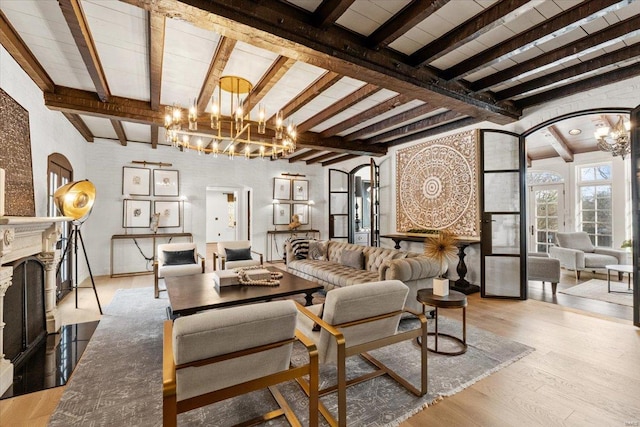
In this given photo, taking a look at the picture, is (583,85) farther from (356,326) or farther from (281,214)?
(281,214)

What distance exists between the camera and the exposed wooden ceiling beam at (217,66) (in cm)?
257

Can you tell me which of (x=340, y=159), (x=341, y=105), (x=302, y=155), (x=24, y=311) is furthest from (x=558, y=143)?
(x=24, y=311)

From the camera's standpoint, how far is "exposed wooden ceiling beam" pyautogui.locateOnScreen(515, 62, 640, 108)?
10.6ft

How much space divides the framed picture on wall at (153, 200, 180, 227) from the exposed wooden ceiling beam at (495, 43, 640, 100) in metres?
6.63

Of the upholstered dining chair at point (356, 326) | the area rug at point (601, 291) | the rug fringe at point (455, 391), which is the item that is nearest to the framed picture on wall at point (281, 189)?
the upholstered dining chair at point (356, 326)

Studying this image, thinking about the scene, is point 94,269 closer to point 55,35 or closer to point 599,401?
point 55,35

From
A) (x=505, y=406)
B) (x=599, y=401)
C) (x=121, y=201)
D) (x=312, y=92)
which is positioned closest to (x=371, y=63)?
(x=312, y=92)

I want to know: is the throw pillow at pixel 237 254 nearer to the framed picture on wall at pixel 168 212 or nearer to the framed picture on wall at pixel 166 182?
the framed picture on wall at pixel 168 212

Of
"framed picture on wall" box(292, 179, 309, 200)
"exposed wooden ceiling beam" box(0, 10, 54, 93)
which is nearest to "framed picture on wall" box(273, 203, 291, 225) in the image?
"framed picture on wall" box(292, 179, 309, 200)

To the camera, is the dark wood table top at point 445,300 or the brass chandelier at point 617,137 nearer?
the dark wood table top at point 445,300

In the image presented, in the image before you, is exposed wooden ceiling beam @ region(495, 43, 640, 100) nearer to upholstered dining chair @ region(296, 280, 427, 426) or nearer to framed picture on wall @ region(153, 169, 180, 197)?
upholstered dining chair @ region(296, 280, 427, 426)

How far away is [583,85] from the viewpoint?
11.7 ft

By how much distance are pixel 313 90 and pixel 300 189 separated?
16.7 feet

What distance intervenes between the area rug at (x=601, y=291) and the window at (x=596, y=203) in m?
1.56
